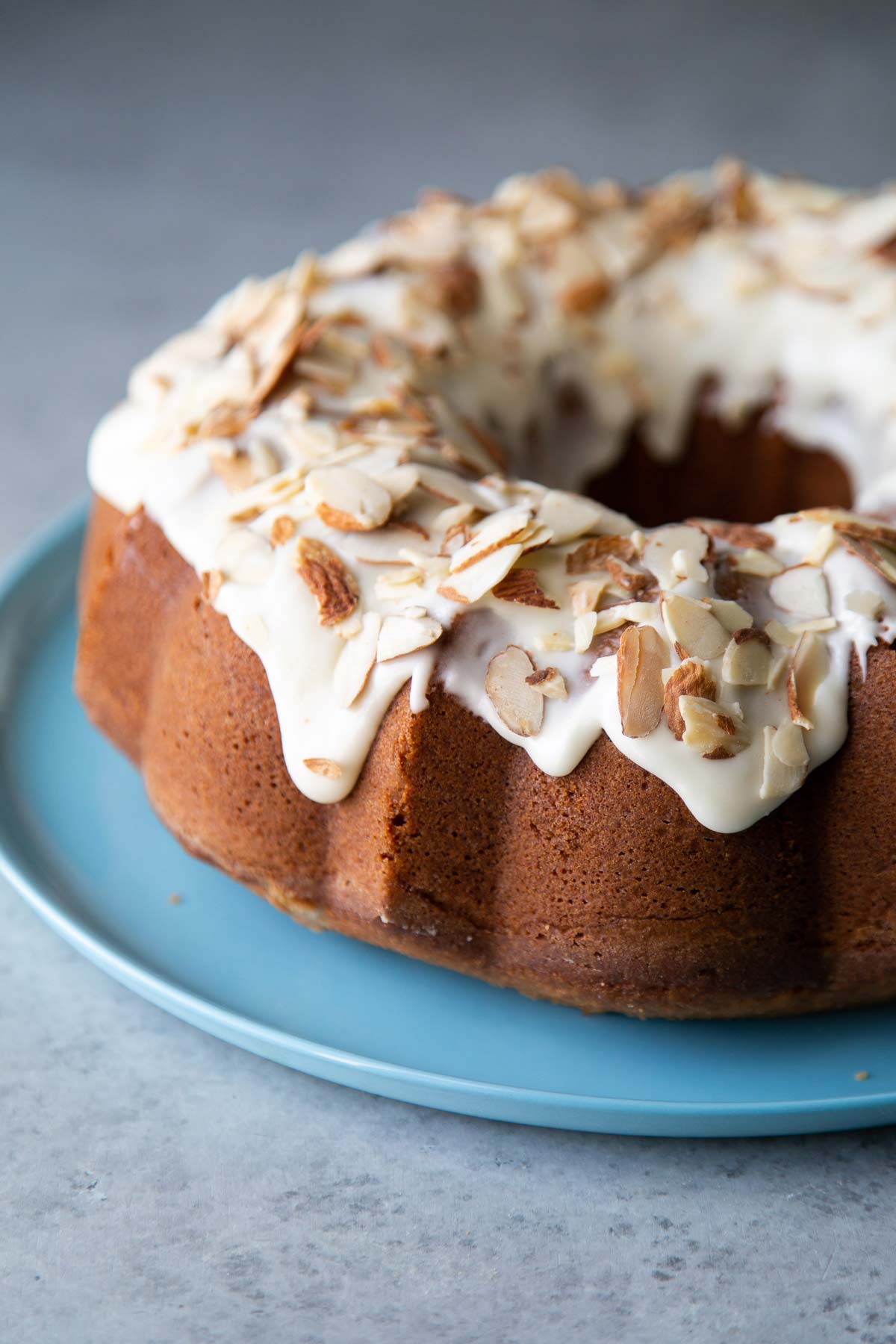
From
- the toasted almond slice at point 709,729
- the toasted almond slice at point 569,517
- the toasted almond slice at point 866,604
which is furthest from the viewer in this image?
the toasted almond slice at point 569,517

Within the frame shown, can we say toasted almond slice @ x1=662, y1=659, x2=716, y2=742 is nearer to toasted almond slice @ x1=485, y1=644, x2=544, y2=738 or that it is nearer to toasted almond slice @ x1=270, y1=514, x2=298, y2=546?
toasted almond slice @ x1=485, y1=644, x2=544, y2=738

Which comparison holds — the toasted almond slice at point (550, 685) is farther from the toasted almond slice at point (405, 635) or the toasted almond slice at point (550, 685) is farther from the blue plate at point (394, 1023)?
the blue plate at point (394, 1023)

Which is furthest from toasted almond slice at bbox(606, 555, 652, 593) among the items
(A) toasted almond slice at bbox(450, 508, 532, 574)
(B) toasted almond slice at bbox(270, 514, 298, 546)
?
(B) toasted almond slice at bbox(270, 514, 298, 546)

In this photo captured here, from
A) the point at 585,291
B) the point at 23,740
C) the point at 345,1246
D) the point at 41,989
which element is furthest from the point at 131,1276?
the point at 585,291

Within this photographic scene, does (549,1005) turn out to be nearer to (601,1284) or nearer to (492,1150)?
(492,1150)

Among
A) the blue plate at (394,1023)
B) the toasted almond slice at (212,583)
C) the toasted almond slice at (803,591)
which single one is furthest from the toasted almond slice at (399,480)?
the blue plate at (394,1023)
